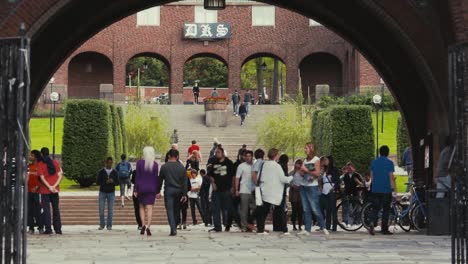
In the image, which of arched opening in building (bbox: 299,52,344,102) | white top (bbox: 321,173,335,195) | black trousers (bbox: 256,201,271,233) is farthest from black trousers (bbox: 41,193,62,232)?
arched opening in building (bbox: 299,52,344,102)

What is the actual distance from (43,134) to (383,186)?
3846 centimetres

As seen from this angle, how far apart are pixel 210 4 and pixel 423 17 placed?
453 cm

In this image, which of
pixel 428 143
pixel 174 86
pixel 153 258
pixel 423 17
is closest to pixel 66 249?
pixel 153 258

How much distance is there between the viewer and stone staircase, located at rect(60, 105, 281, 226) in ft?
102

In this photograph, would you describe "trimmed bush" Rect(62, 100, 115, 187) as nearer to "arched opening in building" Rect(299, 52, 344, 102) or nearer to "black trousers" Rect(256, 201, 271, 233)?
"black trousers" Rect(256, 201, 271, 233)

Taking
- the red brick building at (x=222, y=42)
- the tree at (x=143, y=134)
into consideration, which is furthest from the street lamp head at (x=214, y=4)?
the red brick building at (x=222, y=42)

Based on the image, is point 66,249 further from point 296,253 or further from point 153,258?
point 296,253

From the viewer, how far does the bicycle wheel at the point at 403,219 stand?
2180 centimetres

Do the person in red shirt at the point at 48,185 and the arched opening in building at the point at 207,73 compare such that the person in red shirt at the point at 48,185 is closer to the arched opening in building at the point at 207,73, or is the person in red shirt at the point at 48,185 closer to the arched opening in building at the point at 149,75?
the arched opening in building at the point at 149,75

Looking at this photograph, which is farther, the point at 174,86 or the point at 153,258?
the point at 174,86

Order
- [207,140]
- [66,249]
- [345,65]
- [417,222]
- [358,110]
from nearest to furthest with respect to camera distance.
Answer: [66,249]
[417,222]
[358,110]
[207,140]
[345,65]

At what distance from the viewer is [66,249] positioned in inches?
648

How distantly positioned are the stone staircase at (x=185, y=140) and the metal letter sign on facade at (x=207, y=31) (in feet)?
26.3

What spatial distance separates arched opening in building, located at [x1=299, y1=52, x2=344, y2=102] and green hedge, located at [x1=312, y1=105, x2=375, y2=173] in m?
30.0
